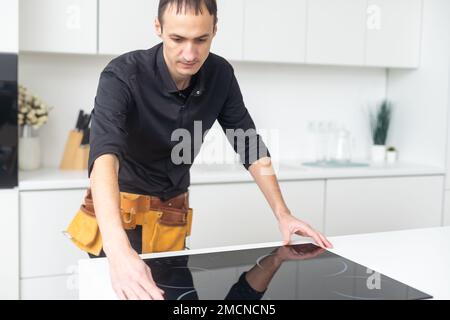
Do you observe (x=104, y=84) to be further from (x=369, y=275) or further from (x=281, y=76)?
(x=281, y=76)

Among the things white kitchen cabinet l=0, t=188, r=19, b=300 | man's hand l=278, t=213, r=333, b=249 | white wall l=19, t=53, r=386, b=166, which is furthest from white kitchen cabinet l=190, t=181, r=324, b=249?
man's hand l=278, t=213, r=333, b=249

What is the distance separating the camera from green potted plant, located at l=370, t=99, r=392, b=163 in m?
3.66

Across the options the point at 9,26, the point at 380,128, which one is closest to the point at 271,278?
the point at 9,26

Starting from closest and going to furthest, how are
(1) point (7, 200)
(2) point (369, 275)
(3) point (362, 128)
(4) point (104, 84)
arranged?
(2) point (369, 275) < (4) point (104, 84) < (1) point (7, 200) < (3) point (362, 128)

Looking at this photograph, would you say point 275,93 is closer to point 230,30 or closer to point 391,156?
point 230,30

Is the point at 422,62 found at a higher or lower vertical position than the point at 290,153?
higher

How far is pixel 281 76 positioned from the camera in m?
3.50

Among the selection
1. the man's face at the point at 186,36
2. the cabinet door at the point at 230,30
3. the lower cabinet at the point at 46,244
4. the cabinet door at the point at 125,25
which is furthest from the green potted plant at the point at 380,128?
the man's face at the point at 186,36

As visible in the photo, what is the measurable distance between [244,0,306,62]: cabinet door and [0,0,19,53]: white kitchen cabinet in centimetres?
118

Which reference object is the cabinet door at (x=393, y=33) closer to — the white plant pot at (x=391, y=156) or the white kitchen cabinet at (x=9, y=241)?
the white plant pot at (x=391, y=156)

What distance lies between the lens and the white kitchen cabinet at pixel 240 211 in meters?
2.80
